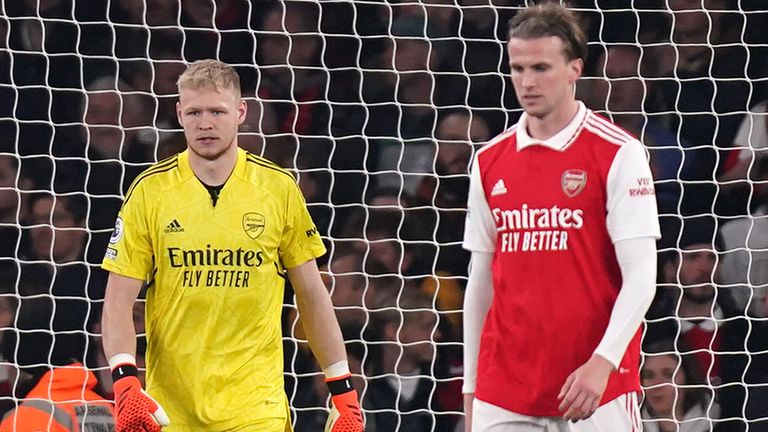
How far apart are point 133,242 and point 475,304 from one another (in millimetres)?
986

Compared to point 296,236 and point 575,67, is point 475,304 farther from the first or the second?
point 296,236

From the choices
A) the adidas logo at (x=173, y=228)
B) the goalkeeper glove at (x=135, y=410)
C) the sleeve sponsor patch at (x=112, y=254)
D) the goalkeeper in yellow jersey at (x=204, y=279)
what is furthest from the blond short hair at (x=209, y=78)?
the goalkeeper glove at (x=135, y=410)

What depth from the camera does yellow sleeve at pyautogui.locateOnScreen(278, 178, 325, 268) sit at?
3678mm

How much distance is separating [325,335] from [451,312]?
1.86m

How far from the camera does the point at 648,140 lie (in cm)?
577

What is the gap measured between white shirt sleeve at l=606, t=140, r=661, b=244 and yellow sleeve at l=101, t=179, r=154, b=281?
132 centimetres

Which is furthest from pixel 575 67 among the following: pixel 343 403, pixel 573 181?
pixel 343 403

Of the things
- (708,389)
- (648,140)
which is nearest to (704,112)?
(648,140)

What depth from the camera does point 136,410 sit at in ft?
11.2

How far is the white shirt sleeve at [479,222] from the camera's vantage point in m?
3.08

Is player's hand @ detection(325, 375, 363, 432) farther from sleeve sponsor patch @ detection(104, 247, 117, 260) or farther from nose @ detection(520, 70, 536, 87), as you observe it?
nose @ detection(520, 70, 536, 87)

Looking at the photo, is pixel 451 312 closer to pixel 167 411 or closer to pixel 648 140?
pixel 648 140

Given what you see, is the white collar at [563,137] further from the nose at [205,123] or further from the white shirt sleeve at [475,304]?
the nose at [205,123]

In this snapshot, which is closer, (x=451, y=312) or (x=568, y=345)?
(x=568, y=345)
